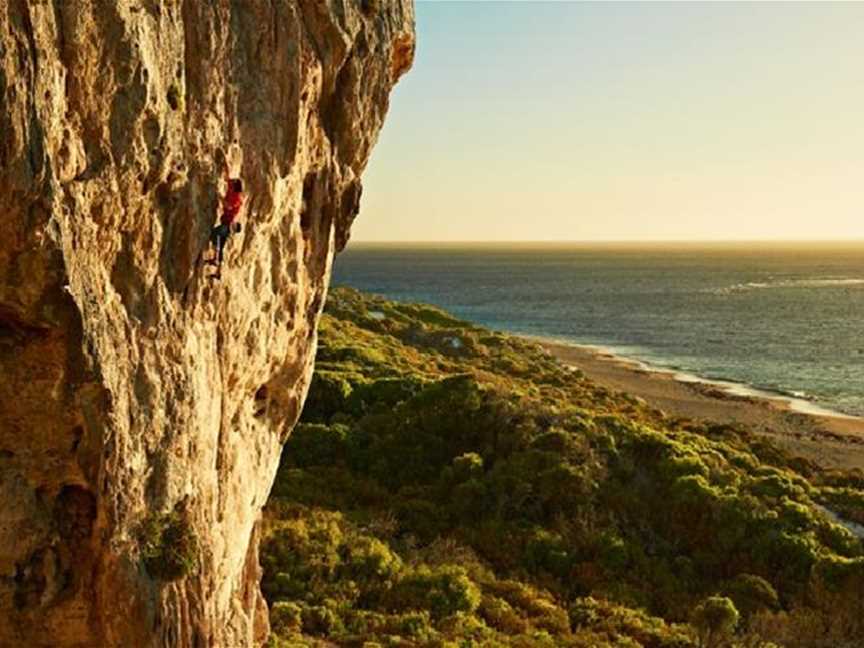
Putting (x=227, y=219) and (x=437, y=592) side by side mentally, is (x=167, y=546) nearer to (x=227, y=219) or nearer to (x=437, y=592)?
(x=227, y=219)

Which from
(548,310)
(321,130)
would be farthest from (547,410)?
(548,310)

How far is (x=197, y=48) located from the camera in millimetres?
11711

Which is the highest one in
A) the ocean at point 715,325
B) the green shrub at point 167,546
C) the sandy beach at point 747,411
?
the green shrub at point 167,546

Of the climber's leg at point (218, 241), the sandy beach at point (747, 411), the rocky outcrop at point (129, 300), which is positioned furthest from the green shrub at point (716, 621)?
the sandy beach at point (747, 411)

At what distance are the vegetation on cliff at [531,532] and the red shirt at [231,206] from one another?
37.2 ft

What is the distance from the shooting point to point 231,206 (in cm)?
1191

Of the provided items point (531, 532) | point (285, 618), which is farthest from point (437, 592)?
point (531, 532)

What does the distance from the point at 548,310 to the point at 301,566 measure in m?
127

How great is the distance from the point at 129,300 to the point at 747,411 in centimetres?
6187

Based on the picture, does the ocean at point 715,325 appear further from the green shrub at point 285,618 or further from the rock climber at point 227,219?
the rock climber at point 227,219

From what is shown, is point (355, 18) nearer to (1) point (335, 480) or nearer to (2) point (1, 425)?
(2) point (1, 425)

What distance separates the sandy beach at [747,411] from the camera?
174 feet

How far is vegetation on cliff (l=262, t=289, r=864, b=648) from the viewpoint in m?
22.2

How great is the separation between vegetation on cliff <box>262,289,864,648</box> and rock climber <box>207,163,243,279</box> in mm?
10833
